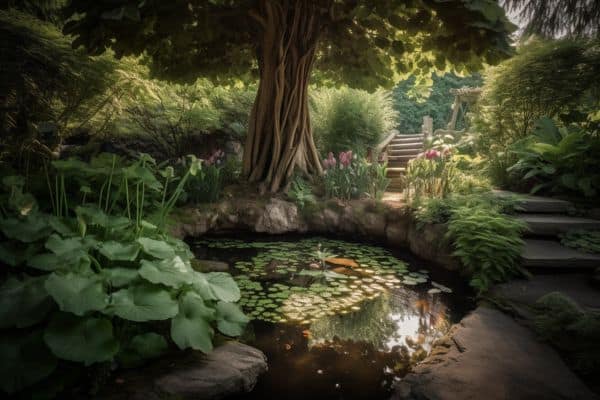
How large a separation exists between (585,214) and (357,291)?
111 inches

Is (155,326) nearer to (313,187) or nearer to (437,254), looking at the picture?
(437,254)

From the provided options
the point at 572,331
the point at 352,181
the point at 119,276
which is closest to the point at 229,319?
the point at 119,276

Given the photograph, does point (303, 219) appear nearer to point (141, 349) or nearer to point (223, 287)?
point (223, 287)

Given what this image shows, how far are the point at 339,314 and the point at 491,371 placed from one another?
1.03 meters

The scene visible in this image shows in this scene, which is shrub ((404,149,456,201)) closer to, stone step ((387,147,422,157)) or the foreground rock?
the foreground rock

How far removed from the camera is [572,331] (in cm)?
177

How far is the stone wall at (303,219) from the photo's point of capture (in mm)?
4568

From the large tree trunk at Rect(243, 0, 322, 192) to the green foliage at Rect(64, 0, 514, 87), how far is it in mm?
84

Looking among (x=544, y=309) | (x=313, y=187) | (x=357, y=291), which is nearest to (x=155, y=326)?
(x=357, y=291)

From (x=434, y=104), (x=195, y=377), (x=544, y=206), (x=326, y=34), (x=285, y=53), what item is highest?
(x=434, y=104)

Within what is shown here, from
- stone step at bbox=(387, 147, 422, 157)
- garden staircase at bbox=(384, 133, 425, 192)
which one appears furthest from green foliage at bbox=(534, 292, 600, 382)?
stone step at bbox=(387, 147, 422, 157)

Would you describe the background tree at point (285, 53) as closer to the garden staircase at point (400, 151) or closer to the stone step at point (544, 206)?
the stone step at point (544, 206)

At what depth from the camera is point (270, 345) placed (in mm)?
1979

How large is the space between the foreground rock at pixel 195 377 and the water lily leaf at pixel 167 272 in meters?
0.36
